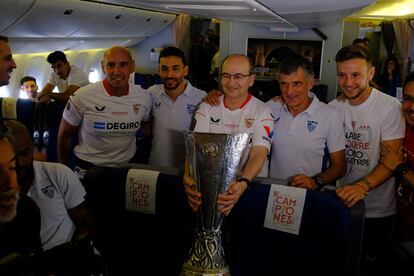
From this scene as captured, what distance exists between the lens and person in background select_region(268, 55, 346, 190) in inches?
84.3

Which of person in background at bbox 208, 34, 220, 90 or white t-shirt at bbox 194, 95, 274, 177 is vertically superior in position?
person in background at bbox 208, 34, 220, 90

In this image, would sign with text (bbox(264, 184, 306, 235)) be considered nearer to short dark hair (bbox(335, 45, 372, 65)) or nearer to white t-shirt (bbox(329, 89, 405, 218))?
white t-shirt (bbox(329, 89, 405, 218))

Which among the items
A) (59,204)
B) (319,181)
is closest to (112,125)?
(59,204)

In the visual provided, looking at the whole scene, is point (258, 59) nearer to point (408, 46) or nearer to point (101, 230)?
point (408, 46)

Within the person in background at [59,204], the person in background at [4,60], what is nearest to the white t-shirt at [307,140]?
the person in background at [59,204]

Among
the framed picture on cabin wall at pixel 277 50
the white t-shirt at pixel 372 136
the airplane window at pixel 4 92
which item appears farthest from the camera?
the framed picture on cabin wall at pixel 277 50

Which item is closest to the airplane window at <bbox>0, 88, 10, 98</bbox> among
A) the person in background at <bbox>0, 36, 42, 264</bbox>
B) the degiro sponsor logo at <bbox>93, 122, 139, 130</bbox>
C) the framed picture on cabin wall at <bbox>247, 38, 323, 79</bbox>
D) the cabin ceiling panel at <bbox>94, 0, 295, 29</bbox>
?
the cabin ceiling panel at <bbox>94, 0, 295, 29</bbox>

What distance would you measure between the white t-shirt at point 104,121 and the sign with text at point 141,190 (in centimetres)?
104

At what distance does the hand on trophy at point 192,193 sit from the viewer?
1.32 metres

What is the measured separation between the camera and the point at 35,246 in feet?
3.05

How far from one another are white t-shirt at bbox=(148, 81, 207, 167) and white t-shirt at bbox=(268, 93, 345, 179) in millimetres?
746

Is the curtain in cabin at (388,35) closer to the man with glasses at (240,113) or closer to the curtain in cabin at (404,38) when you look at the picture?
the curtain in cabin at (404,38)

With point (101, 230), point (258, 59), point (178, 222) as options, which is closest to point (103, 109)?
point (101, 230)

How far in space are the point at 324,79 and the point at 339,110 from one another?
309 inches
